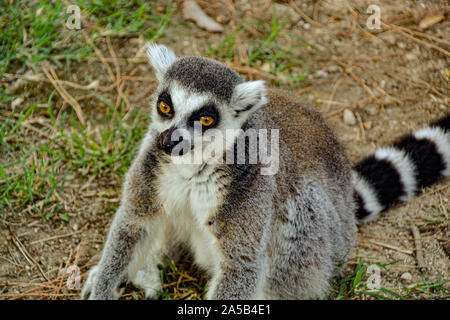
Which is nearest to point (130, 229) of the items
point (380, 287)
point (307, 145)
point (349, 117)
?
point (307, 145)

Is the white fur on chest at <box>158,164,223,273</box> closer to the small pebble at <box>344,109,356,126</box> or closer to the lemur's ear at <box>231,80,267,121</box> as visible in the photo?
the lemur's ear at <box>231,80,267,121</box>

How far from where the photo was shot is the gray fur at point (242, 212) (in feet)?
9.36

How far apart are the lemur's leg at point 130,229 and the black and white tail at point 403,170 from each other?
1.58 metres

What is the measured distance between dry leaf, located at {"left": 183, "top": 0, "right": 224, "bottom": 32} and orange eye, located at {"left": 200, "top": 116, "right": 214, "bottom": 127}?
7.62 ft

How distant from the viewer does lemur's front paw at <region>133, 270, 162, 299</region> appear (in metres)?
3.42

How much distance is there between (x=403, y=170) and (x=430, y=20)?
6.16 feet

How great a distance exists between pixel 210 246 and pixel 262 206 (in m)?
0.40

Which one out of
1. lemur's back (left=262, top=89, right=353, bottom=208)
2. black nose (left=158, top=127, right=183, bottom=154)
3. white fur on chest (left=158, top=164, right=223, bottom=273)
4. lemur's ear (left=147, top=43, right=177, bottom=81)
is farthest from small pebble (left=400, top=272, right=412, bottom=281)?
lemur's ear (left=147, top=43, right=177, bottom=81)

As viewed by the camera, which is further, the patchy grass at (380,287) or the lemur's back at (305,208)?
the patchy grass at (380,287)

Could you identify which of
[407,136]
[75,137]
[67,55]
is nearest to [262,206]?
[407,136]

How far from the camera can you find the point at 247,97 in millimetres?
2795

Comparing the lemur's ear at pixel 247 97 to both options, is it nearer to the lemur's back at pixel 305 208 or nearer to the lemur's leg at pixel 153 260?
the lemur's back at pixel 305 208

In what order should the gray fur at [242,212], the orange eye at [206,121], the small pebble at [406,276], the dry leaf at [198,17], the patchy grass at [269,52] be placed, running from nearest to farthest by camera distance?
the orange eye at [206,121]
the gray fur at [242,212]
the small pebble at [406,276]
the patchy grass at [269,52]
the dry leaf at [198,17]

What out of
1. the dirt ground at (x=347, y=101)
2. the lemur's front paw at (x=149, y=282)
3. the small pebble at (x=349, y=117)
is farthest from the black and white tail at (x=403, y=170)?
the lemur's front paw at (x=149, y=282)
